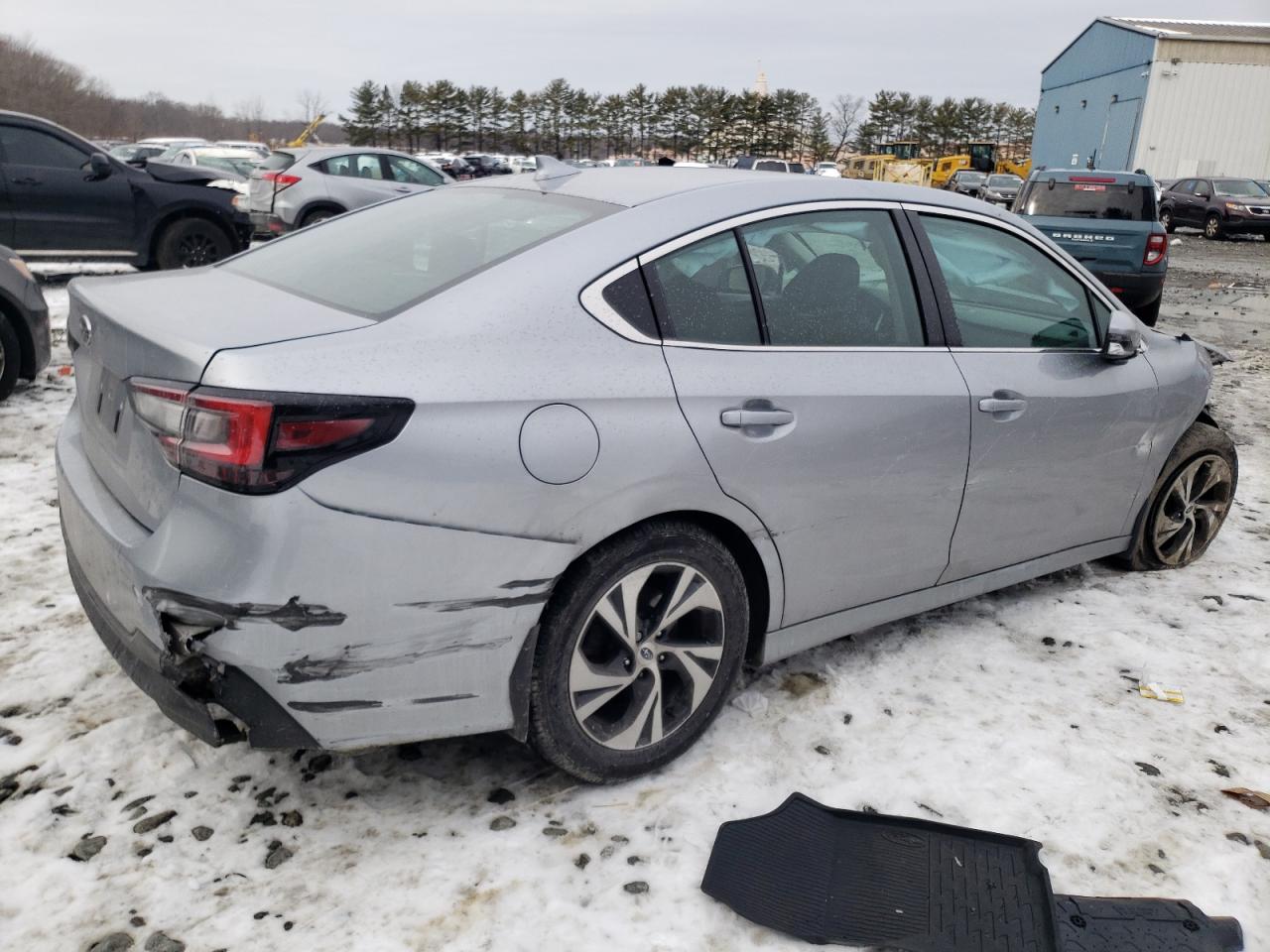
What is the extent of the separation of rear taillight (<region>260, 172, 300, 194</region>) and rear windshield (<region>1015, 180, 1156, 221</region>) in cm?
965

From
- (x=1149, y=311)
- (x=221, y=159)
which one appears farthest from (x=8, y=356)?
(x=221, y=159)

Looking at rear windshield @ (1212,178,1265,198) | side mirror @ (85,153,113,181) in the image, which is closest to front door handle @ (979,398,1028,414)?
side mirror @ (85,153,113,181)

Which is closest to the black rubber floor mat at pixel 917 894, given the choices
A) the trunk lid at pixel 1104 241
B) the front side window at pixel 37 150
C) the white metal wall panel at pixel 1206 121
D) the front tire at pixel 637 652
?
the front tire at pixel 637 652

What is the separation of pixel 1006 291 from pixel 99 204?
1031 centimetres

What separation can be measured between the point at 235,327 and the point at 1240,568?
4277mm

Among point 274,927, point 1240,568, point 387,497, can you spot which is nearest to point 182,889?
point 274,927

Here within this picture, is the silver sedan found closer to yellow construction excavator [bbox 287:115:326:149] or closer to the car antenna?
the car antenna

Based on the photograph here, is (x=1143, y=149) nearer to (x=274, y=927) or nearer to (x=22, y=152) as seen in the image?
(x=22, y=152)

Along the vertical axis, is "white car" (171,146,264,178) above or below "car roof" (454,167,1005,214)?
below

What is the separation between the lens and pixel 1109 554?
13.9ft

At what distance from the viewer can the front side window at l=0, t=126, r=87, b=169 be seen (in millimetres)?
10422

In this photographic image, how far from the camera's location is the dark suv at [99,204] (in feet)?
34.4

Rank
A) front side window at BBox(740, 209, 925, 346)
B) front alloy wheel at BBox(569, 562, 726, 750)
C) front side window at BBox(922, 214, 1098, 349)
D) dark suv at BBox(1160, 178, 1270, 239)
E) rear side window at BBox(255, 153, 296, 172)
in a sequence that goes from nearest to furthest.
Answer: front alloy wheel at BBox(569, 562, 726, 750) < front side window at BBox(740, 209, 925, 346) < front side window at BBox(922, 214, 1098, 349) < rear side window at BBox(255, 153, 296, 172) < dark suv at BBox(1160, 178, 1270, 239)

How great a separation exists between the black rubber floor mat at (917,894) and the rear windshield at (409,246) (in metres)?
1.61
